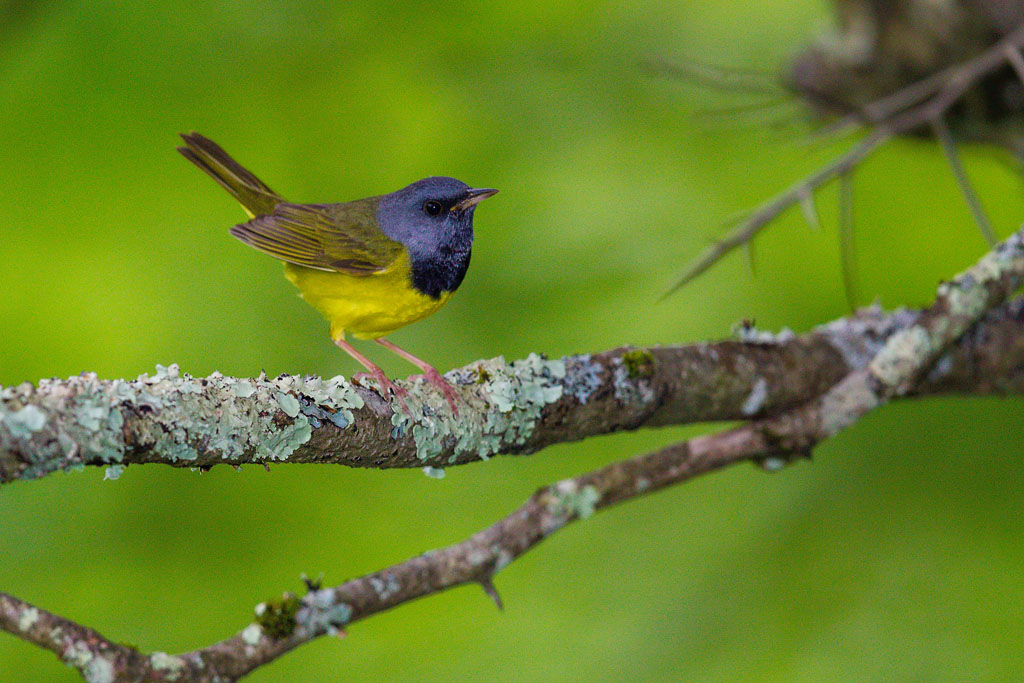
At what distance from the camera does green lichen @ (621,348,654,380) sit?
9.32ft

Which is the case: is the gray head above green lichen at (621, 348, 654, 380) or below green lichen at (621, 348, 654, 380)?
above

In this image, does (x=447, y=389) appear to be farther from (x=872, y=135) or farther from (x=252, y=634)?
(x=872, y=135)

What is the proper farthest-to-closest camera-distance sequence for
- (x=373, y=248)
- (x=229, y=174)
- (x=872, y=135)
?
1. (x=229, y=174)
2. (x=872, y=135)
3. (x=373, y=248)

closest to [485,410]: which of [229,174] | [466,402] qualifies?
[466,402]

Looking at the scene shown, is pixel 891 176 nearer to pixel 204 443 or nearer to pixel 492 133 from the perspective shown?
pixel 492 133

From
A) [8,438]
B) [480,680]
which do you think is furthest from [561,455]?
[8,438]

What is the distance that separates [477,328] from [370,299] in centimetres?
136

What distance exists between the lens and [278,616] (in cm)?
205

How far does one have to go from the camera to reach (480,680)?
14.5 feet

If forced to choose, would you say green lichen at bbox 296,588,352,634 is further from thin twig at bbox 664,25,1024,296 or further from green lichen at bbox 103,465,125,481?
A: thin twig at bbox 664,25,1024,296

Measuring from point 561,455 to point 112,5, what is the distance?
3.24 meters

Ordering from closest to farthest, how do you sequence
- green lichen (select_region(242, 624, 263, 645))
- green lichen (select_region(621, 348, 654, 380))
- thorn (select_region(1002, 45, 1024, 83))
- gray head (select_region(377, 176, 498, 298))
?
green lichen (select_region(242, 624, 263, 645)) < green lichen (select_region(621, 348, 654, 380)) < thorn (select_region(1002, 45, 1024, 83)) < gray head (select_region(377, 176, 498, 298))

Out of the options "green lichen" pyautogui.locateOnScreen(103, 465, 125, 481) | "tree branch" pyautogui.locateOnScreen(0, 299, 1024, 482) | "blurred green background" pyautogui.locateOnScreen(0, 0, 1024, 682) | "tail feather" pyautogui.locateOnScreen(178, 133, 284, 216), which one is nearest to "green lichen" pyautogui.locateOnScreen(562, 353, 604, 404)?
"tree branch" pyautogui.locateOnScreen(0, 299, 1024, 482)

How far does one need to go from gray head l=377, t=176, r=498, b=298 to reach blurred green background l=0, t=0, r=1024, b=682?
1.15 m
